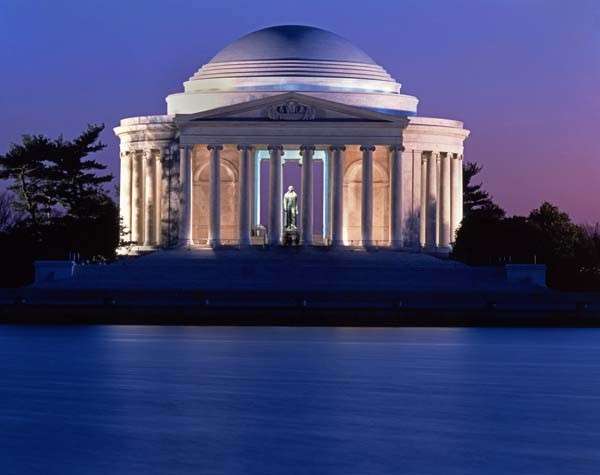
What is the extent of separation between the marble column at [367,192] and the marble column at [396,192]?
1.70 m

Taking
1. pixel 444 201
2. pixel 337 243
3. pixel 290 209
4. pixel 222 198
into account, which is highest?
pixel 222 198

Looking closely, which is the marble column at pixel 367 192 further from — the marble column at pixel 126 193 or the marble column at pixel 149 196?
the marble column at pixel 126 193

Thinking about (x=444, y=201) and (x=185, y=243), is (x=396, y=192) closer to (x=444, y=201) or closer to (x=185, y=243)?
(x=444, y=201)

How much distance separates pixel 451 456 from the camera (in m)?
42.0

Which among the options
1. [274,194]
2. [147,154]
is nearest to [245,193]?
[274,194]

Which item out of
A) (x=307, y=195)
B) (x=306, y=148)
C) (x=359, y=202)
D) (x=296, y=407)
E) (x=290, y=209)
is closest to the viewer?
(x=296, y=407)

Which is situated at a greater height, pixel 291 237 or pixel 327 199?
pixel 327 199

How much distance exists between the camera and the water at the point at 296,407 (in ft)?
135

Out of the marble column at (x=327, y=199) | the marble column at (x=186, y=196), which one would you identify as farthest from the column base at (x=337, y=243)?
the marble column at (x=186, y=196)

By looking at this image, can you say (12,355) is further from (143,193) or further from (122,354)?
(143,193)

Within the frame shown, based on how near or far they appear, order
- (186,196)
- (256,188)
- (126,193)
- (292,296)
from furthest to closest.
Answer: (126,193)
(256,188)
(186,196)
(292,296)

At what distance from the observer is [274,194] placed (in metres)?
136

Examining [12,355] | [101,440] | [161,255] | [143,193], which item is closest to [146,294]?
[161,255]

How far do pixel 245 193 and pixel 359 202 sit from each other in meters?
10.8
